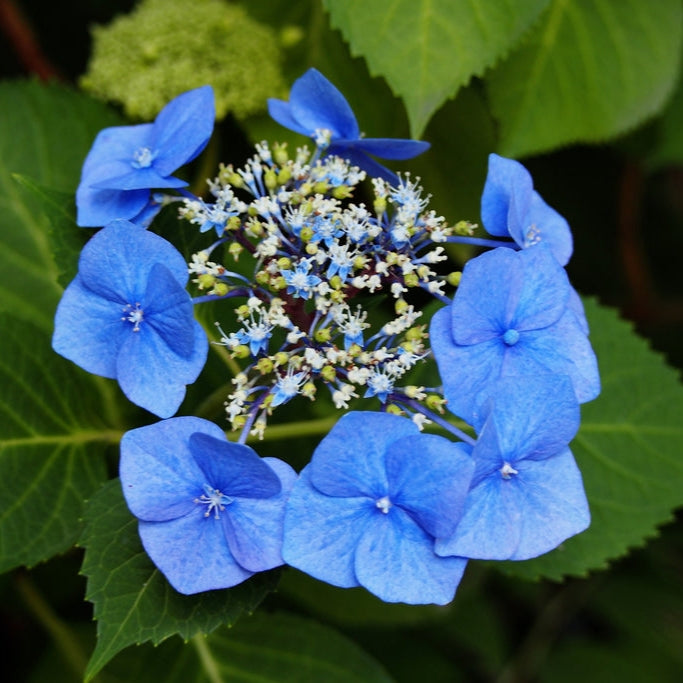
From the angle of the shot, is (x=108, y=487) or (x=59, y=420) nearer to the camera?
(x=108, y=487)

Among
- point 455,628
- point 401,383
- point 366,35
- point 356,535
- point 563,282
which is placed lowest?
point 455,628

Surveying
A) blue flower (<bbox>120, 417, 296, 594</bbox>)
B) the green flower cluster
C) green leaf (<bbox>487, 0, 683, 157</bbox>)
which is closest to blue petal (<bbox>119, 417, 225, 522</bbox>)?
blue flower (<bbox>120, 417, 296, 594</bbox>)

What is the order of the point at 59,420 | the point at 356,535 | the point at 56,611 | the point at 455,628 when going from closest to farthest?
1. the point at 356,535
2. the point at 59,420
3. the point at 56,611
4. the point at 455,628

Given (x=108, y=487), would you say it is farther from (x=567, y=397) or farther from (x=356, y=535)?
(x=567, y=397)

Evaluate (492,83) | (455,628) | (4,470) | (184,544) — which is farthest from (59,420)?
(455,628)

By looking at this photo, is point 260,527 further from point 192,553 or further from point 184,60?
point 184,60

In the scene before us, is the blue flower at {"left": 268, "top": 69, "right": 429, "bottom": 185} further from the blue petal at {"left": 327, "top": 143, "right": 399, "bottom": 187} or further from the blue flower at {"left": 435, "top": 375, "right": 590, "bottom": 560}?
Result: the blue flower at {"left": 435, "top": 375, "right": 590, "bottom": 560}

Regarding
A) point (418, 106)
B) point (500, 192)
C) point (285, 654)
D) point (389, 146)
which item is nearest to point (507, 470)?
point (500, 192)
